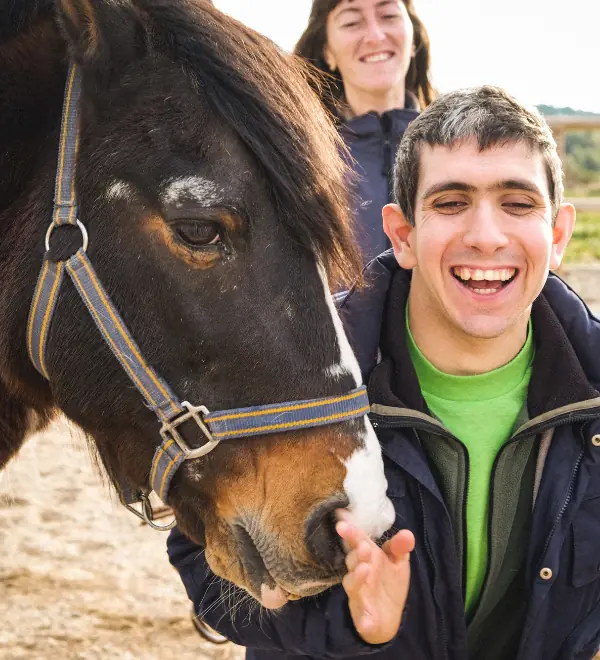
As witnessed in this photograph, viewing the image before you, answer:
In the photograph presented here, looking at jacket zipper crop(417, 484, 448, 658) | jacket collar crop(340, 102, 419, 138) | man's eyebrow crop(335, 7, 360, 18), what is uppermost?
man's eyebrow crop(335, 7, 360, 18)

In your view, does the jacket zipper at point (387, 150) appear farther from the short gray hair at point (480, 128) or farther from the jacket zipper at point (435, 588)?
the jacket zipper at point (435, 588)

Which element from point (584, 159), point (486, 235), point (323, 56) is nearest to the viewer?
point (486, 235)

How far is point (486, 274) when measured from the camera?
171 centimetres

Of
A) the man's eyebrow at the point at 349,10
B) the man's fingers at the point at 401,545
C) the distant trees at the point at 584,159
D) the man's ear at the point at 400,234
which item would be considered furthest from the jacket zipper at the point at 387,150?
the distant trees at the point at 584,159

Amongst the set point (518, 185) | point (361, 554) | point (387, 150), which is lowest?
point (361, 554)

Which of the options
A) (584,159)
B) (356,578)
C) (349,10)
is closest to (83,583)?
(356,578)

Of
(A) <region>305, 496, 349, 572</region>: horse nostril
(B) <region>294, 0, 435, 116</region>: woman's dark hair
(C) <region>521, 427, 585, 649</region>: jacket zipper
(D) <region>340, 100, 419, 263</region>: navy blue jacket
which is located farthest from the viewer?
(B) <region>294, 0, 435, 116</region>: woman's dark hair

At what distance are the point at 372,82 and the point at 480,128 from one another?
128cm

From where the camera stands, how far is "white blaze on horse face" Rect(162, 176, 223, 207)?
1519 mm

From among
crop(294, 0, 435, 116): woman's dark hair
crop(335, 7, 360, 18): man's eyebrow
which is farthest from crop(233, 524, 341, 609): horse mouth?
crop(335, 7, 360, 18): man's eyebrow

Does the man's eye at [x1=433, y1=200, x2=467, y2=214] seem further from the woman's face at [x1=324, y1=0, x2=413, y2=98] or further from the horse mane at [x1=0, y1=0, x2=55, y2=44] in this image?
the woman's face at [x1=324, y1=0, x2=413, y2=98]

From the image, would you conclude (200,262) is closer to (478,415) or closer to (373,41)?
(478,415)

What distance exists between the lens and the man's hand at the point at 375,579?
1.42m

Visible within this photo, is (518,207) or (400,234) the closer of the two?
(518,207)
